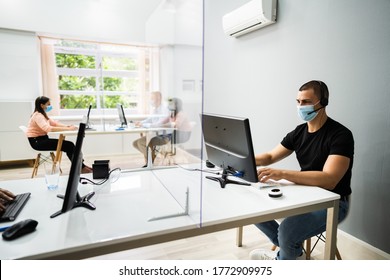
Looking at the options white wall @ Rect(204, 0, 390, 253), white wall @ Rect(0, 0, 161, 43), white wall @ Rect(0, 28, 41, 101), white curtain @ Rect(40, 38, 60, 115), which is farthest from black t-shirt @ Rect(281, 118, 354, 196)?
white curtain @ Rect(40, 38, 60, 115)

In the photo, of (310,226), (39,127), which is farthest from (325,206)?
(39,127)

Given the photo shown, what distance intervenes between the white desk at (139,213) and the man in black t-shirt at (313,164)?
0.08 meters

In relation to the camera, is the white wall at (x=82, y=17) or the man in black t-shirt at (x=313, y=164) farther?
the white wall at (x=82, y=17)

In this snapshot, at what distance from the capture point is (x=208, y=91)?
4215 mm

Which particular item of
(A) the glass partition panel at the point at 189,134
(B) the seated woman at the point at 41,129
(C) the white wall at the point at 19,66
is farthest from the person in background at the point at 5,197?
(C) the white wall at the point at 19,66

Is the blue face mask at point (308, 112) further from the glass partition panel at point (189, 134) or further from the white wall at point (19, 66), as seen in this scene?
the white wall at point (19, 66)

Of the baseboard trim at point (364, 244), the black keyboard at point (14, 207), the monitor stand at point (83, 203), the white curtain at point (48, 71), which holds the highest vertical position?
the white curtain at point (48, 71)

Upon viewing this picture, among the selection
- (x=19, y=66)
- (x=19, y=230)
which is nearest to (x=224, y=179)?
(x=19, y=230)

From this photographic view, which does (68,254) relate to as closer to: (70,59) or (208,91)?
(208,91)

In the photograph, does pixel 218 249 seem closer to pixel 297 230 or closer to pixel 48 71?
pixel 297 230

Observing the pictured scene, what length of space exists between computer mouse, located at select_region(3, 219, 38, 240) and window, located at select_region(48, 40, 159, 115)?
4.59m

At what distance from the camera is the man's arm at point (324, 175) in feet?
4.90
